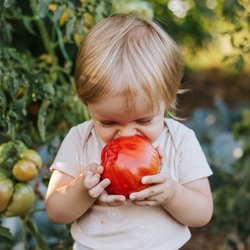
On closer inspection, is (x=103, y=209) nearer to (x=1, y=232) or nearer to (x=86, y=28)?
(x=1, y=232)

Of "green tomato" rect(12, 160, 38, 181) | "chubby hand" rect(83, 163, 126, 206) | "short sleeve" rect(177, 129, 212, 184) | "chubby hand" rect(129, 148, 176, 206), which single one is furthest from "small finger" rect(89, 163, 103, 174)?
"green tomato" rect(12, 160, 38, 181)

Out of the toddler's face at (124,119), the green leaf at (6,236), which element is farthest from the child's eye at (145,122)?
the green leaf at (6,236)

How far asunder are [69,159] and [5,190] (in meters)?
0.30

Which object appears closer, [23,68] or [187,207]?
[187,207]

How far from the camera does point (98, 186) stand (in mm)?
1719

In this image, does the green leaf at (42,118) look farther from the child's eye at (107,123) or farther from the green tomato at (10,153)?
the child's eye at (107,123)

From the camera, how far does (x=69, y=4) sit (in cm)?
222

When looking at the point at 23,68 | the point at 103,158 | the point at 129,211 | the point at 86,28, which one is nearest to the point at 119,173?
the point at 103,158

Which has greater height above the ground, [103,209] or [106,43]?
[106,43]

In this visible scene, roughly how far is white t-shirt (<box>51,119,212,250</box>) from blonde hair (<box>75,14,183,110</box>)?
14 centimetres

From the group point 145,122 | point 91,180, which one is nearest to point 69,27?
point 145,122

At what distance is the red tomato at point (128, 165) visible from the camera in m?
1.71

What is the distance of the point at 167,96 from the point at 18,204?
0.68m

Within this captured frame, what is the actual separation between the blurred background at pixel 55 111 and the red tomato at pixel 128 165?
17.2 inches
